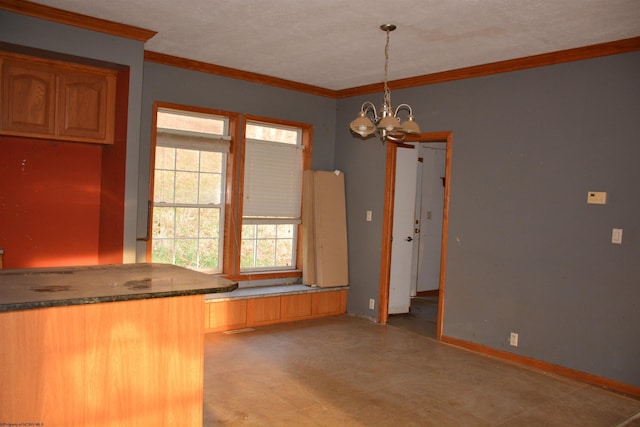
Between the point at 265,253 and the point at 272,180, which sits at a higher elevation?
the point at 272,180

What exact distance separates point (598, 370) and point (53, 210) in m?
4.67

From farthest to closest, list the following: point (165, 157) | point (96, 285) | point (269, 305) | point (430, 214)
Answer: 1. point (430, 214)
2. point (269, 305)
3. point (165, 157)
4. point (96, 285)

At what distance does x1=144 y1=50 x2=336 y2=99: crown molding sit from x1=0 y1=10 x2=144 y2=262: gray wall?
73 cm

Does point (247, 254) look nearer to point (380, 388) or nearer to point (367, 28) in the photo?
point (380, 388)

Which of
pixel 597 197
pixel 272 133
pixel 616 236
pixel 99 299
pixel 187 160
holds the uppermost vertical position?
Result: pixel 272 133

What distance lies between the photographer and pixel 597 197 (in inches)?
159

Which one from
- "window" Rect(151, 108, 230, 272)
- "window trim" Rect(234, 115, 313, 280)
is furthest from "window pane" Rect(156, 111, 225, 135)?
"window trim" Rect(234, 115, 313, 280)

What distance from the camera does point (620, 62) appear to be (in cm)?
391

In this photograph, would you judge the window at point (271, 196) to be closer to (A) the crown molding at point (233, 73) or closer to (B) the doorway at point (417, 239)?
(A) the crown molding at point (233, 73)

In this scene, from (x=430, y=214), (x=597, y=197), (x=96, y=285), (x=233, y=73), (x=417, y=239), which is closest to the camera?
(x=96, y=285)

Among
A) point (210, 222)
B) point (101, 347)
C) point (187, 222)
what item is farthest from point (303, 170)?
point (101, 347)

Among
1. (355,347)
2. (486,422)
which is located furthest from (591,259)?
(355,347)

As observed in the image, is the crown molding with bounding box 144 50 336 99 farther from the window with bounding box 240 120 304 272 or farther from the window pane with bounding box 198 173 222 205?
the window pane with bounding box 198 173 222 205

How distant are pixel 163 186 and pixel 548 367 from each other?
3.91 metres
